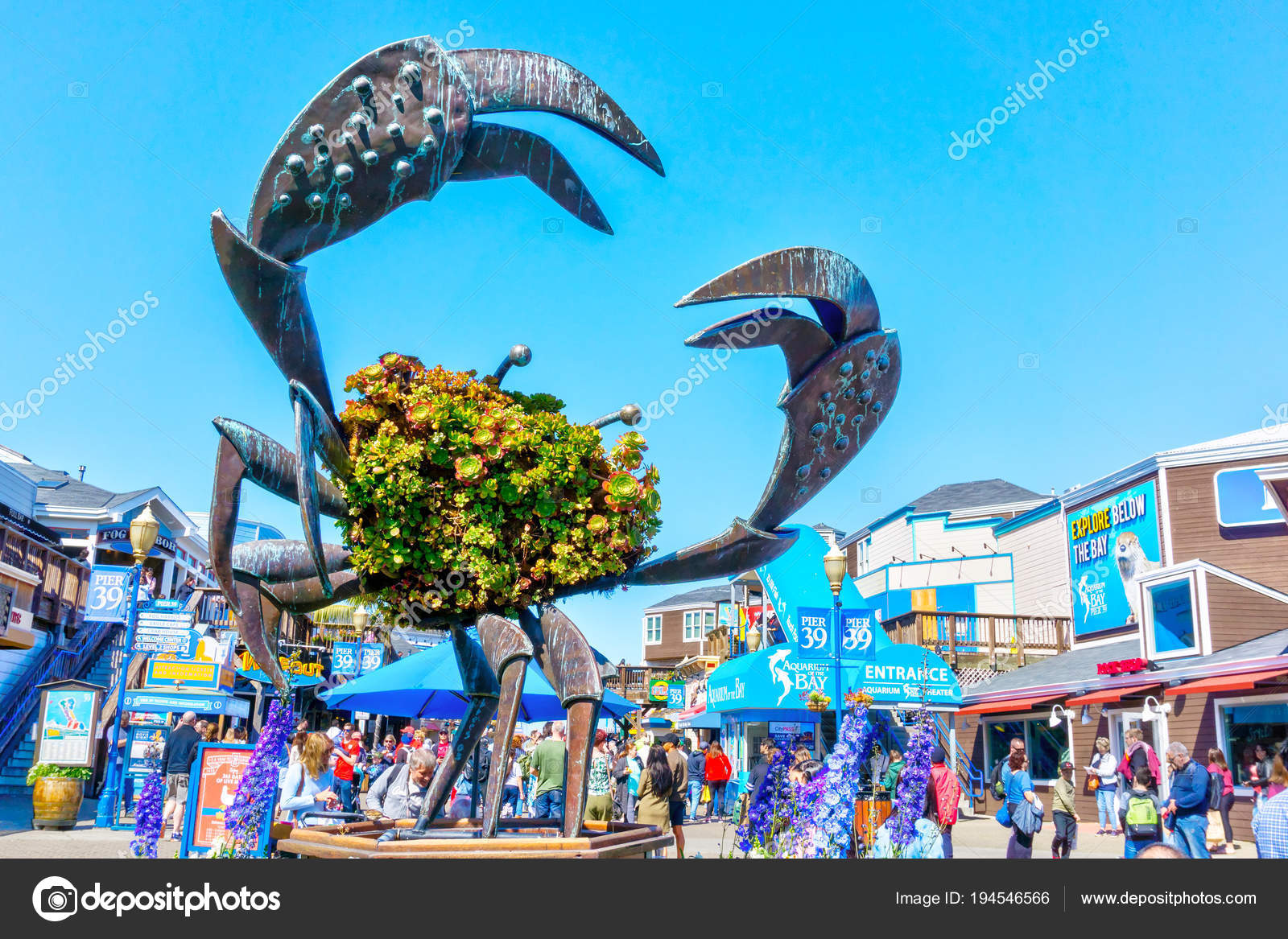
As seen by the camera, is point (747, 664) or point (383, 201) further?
point (747, 664)

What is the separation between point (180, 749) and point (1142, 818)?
11255 mm

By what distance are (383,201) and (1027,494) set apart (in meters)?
31.8

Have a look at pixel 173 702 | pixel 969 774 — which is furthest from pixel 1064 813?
pixel 969 774

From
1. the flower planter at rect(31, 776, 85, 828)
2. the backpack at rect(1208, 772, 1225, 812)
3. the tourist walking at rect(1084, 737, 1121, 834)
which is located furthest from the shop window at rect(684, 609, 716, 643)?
the flower planter at rect(31, 776, 85, 828)

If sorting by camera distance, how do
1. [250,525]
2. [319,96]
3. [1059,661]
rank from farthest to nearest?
1. [250,525]
2. [1059,661]
3. [319,96]

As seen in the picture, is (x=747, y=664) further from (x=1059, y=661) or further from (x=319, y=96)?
(x=319, y=96)

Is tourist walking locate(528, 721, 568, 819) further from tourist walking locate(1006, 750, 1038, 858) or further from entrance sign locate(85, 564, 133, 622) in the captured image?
entrance sign locate(85, 564, 133, 622)

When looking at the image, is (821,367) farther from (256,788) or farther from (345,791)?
(345,791)

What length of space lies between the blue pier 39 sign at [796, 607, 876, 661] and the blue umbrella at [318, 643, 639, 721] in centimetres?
419

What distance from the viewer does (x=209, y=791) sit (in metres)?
9.68

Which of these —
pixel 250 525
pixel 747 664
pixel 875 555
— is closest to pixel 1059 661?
pixel 747 664

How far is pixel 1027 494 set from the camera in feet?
109

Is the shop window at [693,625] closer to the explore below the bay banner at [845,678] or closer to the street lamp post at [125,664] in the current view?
the explore below the bay banner at [845,678]
